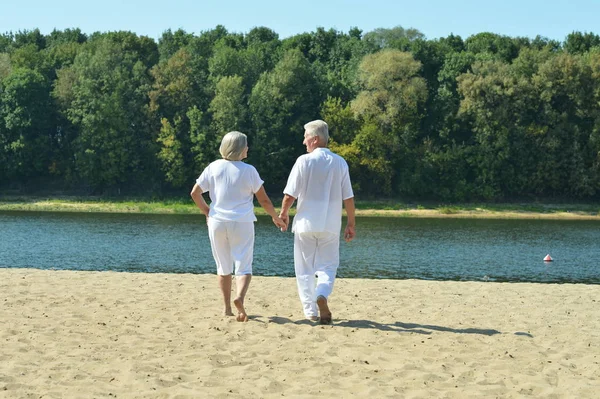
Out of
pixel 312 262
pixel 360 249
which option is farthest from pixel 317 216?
pixel 360 249

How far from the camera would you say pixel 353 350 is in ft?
27.1

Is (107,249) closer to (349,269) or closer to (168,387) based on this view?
(349,269)

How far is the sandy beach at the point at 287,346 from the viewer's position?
6980mm

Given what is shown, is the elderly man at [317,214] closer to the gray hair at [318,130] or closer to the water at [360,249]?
the gray hair at [318,130]

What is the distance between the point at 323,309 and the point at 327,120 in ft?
184

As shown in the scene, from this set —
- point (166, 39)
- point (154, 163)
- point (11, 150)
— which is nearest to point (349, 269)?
point (154, 163)

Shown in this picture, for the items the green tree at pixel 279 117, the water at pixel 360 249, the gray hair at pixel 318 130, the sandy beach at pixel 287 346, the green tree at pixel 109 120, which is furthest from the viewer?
the green tree at pixel 279 117

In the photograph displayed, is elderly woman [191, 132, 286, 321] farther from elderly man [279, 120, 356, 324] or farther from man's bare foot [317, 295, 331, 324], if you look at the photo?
man's bare foot [317, 295, 331, 324]

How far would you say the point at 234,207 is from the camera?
951 centimetres

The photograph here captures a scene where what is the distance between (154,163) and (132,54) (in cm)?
1315

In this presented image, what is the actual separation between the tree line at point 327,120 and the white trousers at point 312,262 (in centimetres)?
5378

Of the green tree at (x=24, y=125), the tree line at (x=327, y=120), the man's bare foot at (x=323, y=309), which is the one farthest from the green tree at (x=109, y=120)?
the man's bare foot at (x=323, y=309)

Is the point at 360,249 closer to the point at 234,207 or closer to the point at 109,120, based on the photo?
the point at 234,207

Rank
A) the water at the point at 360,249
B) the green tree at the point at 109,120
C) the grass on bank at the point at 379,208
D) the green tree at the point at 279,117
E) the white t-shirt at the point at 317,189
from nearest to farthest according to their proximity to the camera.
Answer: the white t-shirt at the point at 317,189 < the water at the point at 360,249 < the grass on bank at the point at 379,208 < the green tree at the point at 109,120 < the green tree at the point at 279,117
